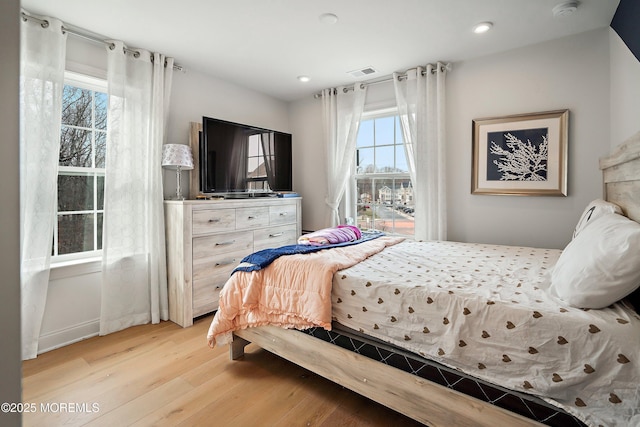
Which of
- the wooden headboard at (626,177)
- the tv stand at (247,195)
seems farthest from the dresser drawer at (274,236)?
the wooden headboard at (626,177)

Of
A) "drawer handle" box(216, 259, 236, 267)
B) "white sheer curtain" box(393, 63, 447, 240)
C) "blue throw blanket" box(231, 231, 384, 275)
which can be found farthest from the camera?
"white sheer curtain" box(393, 63, 447, 240)

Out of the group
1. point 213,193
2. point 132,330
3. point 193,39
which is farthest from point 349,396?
point 193,39

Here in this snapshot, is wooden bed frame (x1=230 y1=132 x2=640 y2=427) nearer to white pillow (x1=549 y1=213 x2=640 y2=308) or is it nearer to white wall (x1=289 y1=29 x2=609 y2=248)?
white wall (x1=289 y1=29 x2=609 y2=248)

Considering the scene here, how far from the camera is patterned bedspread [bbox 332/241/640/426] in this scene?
1.05 metres

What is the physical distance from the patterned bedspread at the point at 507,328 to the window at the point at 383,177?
1.65 meters

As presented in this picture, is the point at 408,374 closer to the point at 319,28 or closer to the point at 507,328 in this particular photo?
the point at 507,328

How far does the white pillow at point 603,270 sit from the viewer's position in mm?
1095

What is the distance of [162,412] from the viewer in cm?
166

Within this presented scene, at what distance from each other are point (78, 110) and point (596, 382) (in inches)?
146

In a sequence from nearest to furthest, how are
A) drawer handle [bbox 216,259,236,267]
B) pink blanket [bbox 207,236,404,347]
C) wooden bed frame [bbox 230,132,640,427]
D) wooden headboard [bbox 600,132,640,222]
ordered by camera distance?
1. wooden bed frame [bbox 230,132,640,427]
2. wooden headboard [bbox 600,132,640,222]
3. pink blanket [bbox 207,236,404,347]
4. drawer handle [bbox 216,259,236,267]

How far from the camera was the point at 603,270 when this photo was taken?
1.15 meters

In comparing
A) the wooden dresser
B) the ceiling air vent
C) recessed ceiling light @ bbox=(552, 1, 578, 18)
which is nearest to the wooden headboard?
recessed ceiling light @ bbox=(552, 1, 578, 18)

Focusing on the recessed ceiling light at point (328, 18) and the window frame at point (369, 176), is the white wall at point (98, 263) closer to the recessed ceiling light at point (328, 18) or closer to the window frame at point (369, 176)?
the recessed ceiling light at point (328, 18)

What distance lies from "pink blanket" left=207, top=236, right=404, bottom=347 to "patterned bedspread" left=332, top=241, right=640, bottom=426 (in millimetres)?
101
